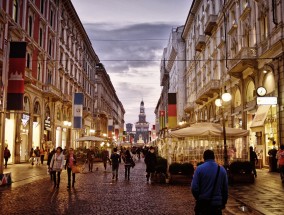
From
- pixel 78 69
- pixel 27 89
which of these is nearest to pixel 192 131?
pixel 27 89

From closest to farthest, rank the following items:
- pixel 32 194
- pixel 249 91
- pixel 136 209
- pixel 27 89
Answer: pixel 136 209, pixel 32 194, pixel 249 91, pixel 27 89

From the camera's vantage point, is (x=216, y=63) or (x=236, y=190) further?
(x=216, y=63)

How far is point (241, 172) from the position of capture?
17.6 metres

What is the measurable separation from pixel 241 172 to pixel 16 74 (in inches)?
494

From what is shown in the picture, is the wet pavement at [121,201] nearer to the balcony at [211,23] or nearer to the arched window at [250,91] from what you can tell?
the arched window at [250,91]

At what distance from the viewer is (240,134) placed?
1888cm

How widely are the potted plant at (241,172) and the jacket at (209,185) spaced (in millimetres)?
12411

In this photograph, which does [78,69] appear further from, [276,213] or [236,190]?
[276,213]

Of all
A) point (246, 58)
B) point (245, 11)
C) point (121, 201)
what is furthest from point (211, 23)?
point (121, 201)

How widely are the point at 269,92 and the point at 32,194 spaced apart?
648 inches

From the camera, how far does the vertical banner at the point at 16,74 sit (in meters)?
19.7

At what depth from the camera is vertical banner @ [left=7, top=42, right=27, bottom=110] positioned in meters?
19.7

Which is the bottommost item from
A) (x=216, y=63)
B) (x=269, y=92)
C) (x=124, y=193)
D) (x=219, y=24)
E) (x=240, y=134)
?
(x=124, y=193)

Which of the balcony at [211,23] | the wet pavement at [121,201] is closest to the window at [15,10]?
the balcony at [211,23]
